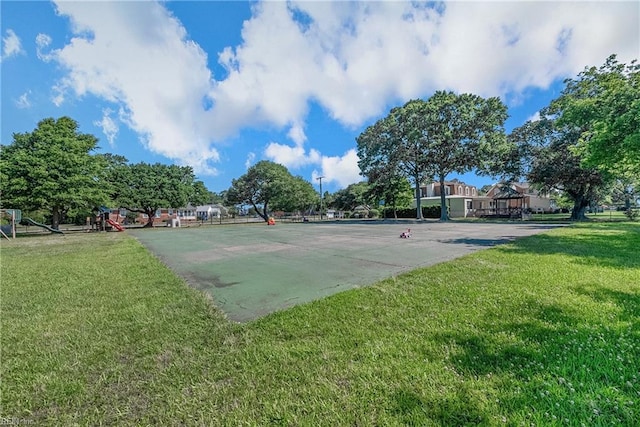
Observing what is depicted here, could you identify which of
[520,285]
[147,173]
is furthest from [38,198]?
[520,285]

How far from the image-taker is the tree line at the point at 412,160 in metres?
15.3

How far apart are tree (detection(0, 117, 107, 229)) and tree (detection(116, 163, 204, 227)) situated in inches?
249

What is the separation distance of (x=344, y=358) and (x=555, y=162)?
27354 millimetres

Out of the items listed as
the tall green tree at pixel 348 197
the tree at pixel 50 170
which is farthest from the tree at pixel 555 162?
the tree at pixel 50 170

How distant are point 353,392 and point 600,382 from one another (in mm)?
1675

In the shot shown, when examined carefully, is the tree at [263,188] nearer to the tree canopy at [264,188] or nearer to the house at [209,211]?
the tree canopy at [264,188]

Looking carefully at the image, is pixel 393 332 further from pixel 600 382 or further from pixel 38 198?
pixel 38 198

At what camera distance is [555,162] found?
21750 millimetres

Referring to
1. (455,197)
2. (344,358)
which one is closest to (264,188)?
(455,197)

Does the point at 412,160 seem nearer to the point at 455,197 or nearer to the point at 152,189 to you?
the point at 455,197

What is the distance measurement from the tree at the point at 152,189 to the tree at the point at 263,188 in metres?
7.13

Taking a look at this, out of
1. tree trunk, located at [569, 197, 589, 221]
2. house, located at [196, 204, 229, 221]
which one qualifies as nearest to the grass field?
tree trunk, located at [569, 197, 589, 221]

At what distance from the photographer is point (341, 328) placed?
2.85 metres

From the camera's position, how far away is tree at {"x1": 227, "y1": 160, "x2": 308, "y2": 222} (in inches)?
1364
